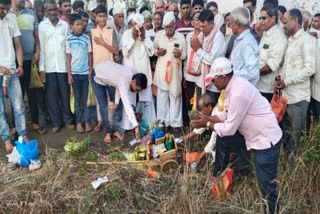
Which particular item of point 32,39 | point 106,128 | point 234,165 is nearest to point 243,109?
point 234,165

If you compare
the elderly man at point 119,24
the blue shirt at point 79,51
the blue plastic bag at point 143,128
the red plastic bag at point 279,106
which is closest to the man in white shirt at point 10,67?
the blue shirt at point 79,51

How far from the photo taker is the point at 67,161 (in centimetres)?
439

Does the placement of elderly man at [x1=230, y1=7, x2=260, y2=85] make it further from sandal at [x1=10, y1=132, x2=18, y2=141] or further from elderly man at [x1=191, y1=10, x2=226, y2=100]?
sandal at [x1=10, y1=132, x2=18, y2=141]

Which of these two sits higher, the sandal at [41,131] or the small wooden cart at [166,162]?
the small wooden cart at [166,162]

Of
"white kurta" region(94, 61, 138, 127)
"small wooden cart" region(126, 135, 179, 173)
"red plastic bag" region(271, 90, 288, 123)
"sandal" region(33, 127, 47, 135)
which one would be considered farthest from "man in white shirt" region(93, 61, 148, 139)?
"red plastic bag" region(271, 90, 288, 123)

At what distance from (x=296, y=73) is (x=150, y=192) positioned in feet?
7.22

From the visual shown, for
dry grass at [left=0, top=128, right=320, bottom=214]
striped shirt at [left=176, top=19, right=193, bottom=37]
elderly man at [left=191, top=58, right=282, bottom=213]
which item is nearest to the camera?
elderly man at [left=191, top=58, right=282, bottom=213]

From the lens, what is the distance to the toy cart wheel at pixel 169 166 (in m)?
4.18

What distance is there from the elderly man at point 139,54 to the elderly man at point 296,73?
198 cm

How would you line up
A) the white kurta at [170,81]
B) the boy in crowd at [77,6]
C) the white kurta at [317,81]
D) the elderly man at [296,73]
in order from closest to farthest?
the elderly man at [296,73], the white kurta at [317,81], the white kurta at [170,81], the boy in crowd at [77,6]

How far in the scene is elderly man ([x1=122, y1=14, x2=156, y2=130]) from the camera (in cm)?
516

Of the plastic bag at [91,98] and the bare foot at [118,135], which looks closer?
the bare foot at [118,135]

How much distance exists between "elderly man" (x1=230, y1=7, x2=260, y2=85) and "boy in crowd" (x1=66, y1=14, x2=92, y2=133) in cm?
236

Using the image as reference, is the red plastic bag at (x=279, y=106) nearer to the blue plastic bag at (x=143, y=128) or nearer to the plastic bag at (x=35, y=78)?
the blue plastic bag at (x=143, y=128)
